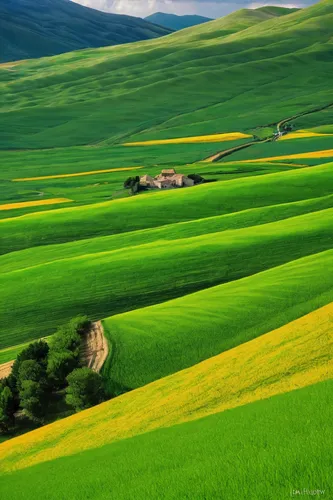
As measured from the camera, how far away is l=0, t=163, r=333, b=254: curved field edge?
3233 inches

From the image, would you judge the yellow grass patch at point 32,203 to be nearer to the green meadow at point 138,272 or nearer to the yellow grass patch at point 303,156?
the green meadow at point 138,272

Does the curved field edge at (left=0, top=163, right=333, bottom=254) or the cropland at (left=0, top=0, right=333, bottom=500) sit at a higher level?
the curved field edge at (left=0, top=163, right=333, bottom=254)

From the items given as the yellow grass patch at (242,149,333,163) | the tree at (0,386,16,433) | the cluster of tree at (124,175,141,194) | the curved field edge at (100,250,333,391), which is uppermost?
the yellow grass patch at (242,149,333,163)

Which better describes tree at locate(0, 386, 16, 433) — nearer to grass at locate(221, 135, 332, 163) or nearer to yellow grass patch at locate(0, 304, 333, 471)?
yellow grass patch at locate(0, 304, 333, 471)

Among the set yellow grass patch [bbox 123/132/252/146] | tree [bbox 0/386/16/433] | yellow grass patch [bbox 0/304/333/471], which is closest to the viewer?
yellow grass patch [bbox 0/304/333/471]

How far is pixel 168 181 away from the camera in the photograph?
113 m

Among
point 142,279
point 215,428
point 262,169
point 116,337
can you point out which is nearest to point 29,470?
point 215,428

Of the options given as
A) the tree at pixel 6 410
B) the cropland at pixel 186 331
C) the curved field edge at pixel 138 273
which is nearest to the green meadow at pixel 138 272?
the curved field edge at pixel 138 273

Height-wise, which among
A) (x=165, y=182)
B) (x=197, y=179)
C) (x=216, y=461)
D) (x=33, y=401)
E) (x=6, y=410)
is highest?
(x=197, y=179)

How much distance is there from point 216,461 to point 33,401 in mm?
19129

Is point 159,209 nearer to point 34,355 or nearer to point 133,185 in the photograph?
point 133,185

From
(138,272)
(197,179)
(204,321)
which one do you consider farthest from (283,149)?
(204,321)

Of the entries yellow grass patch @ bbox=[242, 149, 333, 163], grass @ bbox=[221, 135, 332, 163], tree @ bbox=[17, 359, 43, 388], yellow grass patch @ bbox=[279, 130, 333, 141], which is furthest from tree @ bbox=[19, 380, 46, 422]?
yellow grass patch @ bbox=[279, 130, 333, 141]

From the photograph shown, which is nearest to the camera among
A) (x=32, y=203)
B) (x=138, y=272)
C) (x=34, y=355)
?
(x=34, y=355)
